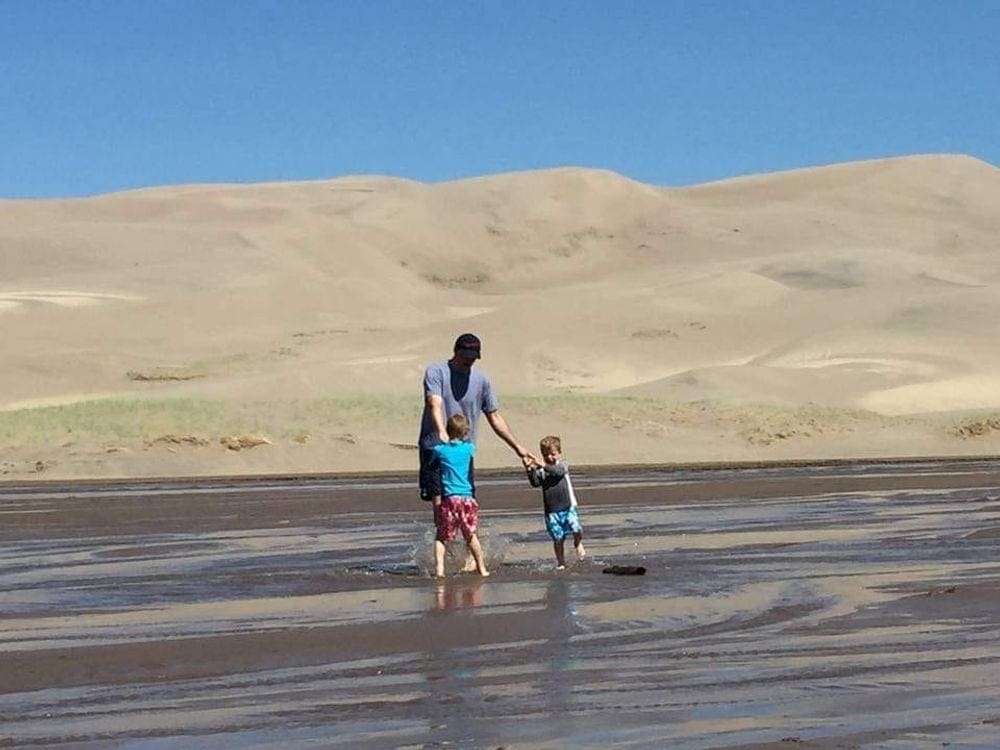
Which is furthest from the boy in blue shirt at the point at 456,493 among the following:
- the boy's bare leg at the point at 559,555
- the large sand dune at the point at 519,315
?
the large sand dune at the point at 519,315

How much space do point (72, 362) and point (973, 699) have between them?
53393 millimetres

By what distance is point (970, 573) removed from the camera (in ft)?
41.6

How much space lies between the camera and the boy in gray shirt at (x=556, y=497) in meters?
14.2

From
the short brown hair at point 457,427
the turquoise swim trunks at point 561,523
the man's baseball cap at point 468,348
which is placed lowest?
the turquoise swim trunks at point 561,523

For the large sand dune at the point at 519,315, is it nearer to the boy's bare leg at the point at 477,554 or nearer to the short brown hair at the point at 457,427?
the short brown hair at the point at 457,427

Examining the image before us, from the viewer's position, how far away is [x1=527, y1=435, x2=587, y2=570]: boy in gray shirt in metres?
14.2

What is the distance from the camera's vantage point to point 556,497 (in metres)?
14.3

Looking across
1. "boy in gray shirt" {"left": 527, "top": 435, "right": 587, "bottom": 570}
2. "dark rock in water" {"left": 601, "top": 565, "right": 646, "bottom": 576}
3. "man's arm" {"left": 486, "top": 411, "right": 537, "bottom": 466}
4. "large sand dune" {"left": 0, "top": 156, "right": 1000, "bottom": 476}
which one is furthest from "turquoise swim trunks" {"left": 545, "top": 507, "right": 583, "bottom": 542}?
"large sand dune" {"left": 0, "top": 156, "right": 1000, "bottom": 476}

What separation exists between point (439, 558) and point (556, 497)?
53.1 inches

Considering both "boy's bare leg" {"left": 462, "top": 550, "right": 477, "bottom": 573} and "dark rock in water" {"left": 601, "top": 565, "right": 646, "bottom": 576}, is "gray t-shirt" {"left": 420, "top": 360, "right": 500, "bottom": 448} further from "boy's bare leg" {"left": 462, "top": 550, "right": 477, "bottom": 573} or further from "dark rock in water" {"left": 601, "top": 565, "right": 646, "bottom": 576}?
"dark rock in water" {"left": 601, "top": 565, "right": 646, "bottom": 576}

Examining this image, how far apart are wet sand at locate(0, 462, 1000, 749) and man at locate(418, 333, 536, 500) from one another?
2.36ft

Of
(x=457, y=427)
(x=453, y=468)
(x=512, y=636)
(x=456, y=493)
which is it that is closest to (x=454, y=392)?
(x=457, y=427)

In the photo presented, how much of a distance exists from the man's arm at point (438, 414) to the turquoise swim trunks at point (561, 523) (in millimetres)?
1048

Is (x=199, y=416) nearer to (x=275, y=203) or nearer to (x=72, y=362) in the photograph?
(x=72, y=362)
